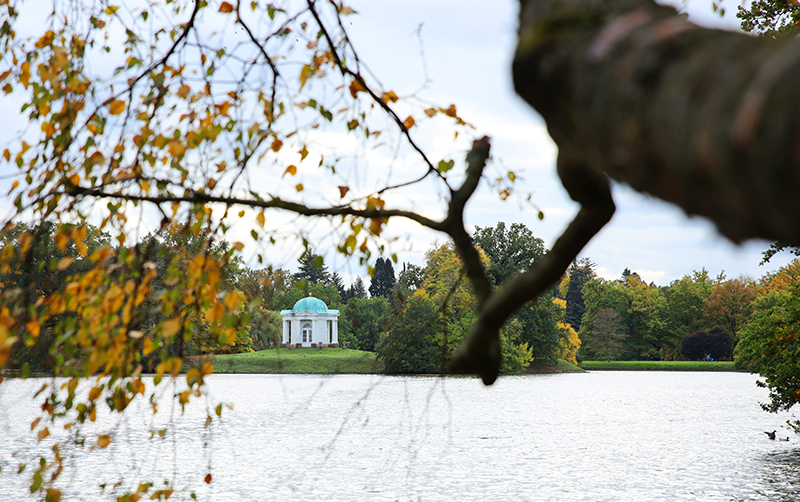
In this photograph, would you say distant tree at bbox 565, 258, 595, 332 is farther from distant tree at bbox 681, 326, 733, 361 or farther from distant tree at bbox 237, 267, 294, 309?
distant tree at bbox 237, 267, 294, 309

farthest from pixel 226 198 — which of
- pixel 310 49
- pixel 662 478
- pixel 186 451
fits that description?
pixel 186 451

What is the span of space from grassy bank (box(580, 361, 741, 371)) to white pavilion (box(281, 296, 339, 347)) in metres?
23.5

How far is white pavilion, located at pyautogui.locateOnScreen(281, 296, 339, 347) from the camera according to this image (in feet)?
187

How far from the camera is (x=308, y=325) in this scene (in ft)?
190

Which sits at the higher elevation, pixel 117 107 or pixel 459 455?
pixel 117 107

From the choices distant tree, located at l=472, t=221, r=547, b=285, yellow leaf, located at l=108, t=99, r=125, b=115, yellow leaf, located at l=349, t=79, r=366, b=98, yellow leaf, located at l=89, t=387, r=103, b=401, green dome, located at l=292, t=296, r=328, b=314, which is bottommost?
yellow leaf, located at l=89, t=387, r=103, b=401

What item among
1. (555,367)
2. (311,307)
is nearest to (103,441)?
(555,367)

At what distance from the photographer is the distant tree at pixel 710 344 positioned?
55.6 metres

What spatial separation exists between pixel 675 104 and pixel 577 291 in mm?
81928

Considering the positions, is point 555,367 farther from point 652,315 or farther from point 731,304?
point 731,304

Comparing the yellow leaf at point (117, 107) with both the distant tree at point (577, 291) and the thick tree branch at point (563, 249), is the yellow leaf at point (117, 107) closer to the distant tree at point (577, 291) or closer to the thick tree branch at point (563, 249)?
the thick tree branch at point (563, 249)

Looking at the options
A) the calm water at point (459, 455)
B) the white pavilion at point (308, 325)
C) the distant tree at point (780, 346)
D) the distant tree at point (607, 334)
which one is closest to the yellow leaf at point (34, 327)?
the calm water at point (459, 455)

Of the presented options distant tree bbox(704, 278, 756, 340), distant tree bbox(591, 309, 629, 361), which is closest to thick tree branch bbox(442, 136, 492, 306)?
distant tree bbox(591, 309, 629, 361)

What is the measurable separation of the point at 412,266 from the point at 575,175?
1532 inches
